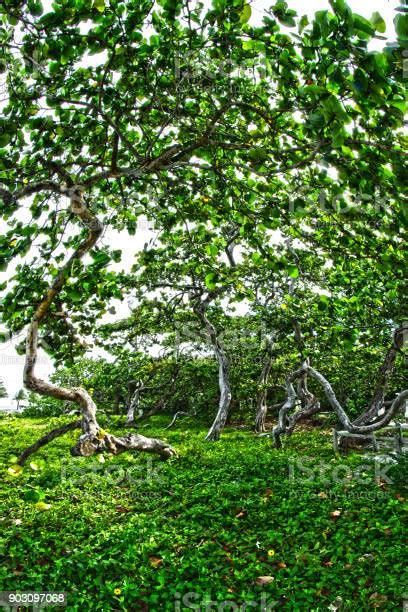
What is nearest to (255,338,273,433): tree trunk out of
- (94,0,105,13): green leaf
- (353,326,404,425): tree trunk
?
(353,326,404,425): tree trunk

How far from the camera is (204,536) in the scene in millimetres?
5777

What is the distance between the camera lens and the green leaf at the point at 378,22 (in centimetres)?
222

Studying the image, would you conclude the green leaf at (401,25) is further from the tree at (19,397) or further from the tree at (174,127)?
the tree at (19,397)

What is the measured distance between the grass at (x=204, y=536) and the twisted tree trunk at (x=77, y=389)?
28.9 inches

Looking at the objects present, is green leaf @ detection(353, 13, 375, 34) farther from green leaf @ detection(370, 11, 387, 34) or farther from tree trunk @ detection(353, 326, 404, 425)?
tree trunk @ detection(353, 326, 404, 425)

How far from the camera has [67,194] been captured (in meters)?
4.99

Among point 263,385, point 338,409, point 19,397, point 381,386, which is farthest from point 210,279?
point 19,397

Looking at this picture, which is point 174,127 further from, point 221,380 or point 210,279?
point 221,380

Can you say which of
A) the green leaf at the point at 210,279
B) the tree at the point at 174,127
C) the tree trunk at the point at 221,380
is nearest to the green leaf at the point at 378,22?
the tree at the point at 174,127

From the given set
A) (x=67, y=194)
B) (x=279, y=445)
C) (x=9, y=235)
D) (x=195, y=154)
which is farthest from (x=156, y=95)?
(x=279, y=445)

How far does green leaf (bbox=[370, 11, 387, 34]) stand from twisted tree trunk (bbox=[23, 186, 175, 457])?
3581 millimetres

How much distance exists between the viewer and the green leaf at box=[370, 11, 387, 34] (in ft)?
7.30

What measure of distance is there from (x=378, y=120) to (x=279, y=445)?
11002mm

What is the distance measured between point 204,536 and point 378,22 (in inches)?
228
